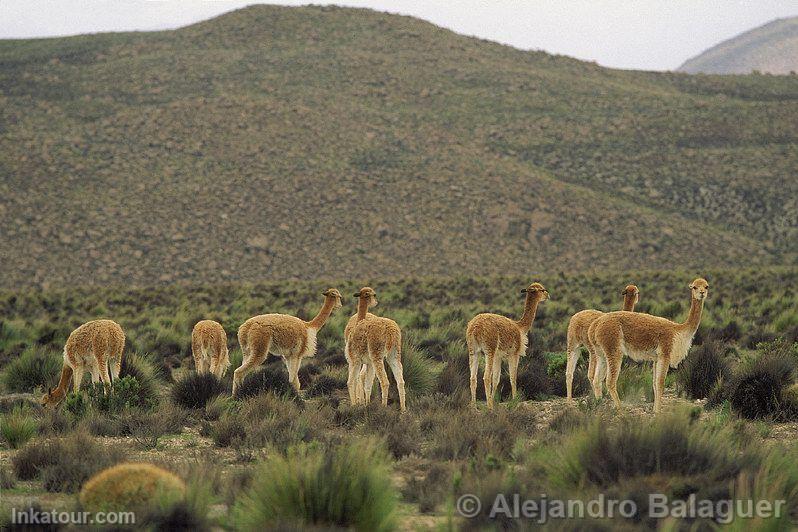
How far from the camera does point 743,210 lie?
57000 millimetres

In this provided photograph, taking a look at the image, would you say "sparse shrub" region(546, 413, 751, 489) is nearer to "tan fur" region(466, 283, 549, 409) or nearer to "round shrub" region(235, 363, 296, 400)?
"tan fur" region(466, 283, 549, 409)

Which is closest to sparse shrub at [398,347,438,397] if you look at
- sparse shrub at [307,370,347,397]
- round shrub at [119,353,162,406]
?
sparse shrub at [307,370,347,397]

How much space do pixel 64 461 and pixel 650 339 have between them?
6.39 meters

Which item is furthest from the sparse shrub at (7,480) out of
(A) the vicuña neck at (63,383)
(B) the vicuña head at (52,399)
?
Result: (A) the vicuña neck at (63,383)

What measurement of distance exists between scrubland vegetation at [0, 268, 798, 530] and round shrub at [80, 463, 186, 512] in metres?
0.09

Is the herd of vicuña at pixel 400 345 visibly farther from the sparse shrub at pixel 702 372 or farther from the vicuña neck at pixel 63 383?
the sparse shrub at pixel 702 372

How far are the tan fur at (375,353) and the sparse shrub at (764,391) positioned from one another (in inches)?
159

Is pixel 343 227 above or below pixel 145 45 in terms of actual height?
below

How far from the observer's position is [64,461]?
811 cm

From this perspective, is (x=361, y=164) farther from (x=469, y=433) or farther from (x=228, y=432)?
(x=469, y=433)

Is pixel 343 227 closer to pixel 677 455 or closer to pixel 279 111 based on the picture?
pixel 279 111

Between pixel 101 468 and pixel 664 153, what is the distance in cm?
5774

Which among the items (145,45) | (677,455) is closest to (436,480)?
(677,455)

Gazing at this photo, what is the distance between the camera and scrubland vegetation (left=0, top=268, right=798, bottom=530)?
20.7 ft
